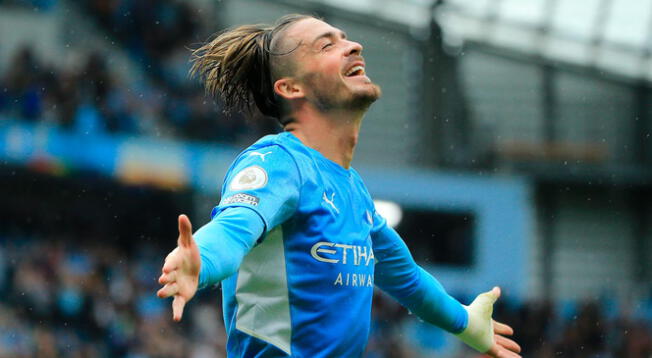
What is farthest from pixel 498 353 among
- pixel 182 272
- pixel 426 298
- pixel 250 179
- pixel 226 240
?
pixel 182 272

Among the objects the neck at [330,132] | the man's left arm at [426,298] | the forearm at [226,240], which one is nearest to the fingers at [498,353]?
the man's left arm at [426,298]

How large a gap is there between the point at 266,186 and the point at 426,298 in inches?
32.8

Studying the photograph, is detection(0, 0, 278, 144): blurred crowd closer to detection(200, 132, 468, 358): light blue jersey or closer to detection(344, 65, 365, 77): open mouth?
detection(344, 65, 365, 77): open mouth

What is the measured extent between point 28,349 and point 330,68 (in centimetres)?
749

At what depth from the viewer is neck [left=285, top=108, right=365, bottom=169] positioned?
8.13ft

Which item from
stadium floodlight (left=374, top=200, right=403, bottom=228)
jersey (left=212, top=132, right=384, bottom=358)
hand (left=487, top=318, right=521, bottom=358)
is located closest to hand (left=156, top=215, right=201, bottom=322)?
jersey (left=212, top=132, right=384, bottom=358)

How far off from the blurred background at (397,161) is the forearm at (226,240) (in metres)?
7.48

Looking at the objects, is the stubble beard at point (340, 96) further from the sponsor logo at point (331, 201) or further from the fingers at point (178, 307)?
the fingers at point (178, 307)

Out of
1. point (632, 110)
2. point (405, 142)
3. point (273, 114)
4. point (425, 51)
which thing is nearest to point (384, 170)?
point (405, 142)

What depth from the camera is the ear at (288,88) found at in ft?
8.29

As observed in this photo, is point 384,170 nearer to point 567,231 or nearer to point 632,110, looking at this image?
point 567,231

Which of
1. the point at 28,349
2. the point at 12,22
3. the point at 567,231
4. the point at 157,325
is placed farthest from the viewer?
the point at 567,231

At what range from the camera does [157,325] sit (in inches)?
386

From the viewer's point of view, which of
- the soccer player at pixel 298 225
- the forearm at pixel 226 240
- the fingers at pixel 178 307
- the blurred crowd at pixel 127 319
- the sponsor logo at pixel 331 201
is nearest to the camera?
the fingers at pixel 178 307
